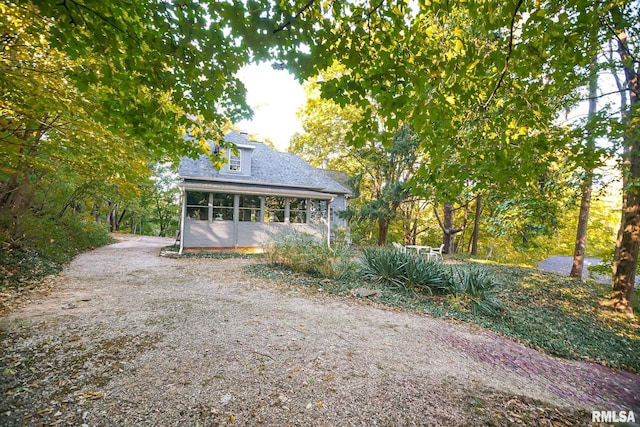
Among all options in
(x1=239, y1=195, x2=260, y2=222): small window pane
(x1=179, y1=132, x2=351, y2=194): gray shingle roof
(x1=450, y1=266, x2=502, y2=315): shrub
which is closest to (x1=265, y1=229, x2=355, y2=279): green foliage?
(x1=450, y1=266, x2=502, y2=315): shrub

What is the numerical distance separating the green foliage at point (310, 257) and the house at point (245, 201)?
345cm

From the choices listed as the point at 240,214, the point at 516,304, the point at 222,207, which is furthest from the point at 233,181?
the point at 516,304

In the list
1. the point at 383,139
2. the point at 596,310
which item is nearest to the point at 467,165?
the point at 383,139

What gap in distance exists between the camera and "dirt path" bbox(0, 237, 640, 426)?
7.48ft

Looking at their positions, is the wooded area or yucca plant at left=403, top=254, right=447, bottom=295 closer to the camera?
the wooded area

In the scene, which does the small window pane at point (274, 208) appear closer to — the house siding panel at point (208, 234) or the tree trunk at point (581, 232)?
the house siding panel at point (208, 234)

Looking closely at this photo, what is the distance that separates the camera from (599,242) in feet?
65.6

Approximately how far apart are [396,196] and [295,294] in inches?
372

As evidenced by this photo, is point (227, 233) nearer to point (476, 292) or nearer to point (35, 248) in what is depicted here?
point (35, 248)

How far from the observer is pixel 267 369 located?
114 inches

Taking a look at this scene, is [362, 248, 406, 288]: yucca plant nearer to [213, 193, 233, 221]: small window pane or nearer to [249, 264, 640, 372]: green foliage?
[249, 264, 640, 372]: green foliage

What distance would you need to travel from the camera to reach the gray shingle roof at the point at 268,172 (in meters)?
13.5

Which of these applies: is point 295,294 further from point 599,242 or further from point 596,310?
point 599,242

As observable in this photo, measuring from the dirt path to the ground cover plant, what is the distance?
2.24 feet
